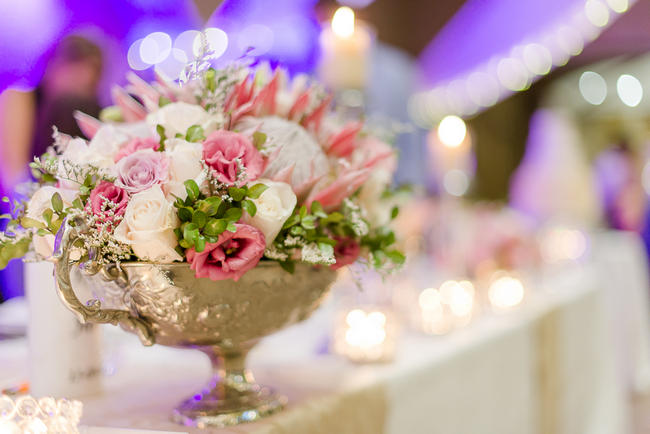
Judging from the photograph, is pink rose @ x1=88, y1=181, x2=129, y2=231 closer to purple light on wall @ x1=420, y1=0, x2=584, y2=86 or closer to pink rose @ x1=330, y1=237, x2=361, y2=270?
pink rose @ x1=330, y1=237, x2=361, y2=270

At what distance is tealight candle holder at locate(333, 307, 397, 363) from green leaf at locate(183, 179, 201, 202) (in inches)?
22.5

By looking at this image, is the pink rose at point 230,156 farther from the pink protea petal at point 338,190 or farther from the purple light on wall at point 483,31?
the purple light on wall at point 483,31

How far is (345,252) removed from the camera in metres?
0.79

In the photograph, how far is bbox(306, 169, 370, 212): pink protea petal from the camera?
74 centimetres

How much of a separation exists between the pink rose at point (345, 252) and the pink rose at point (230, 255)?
15cm

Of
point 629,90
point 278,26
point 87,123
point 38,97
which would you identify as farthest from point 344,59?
point 629,90

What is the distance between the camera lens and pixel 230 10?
13.6 ft

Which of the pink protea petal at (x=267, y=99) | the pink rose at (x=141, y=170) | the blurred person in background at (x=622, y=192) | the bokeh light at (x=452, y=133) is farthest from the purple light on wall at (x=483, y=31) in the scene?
the pink rose at (x=141, y=170)

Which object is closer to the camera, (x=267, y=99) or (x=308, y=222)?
(x=308, y=222)

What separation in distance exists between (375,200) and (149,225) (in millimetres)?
376

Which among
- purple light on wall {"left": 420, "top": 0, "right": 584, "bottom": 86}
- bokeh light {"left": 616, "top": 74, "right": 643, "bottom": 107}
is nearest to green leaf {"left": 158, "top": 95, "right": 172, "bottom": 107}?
purple light on wall {"left": 420, "top": 0, "right": 584, "bottom": 86}

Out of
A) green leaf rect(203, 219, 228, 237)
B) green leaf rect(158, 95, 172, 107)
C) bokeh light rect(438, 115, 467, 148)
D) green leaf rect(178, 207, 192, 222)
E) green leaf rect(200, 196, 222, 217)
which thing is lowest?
green leaf rect(203, 219, 228, 237)

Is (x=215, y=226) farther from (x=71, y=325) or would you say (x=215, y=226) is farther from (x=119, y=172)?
(x=71, y=325)

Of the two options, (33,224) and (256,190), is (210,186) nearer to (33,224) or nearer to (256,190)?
(256,190)
